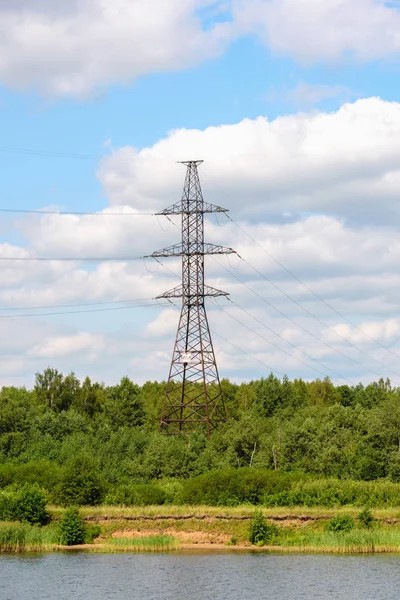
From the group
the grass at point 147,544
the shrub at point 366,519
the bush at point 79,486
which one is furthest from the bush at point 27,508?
the shrub at point 366,519

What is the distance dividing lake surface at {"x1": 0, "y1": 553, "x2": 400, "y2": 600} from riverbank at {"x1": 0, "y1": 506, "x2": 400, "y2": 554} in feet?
11.1

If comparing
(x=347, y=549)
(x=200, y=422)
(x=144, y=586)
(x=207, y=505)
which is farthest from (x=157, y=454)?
(x=144, y=586)

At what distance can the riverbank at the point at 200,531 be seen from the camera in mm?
69188

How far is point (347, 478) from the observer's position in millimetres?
90438

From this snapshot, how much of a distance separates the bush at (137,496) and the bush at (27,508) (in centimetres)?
714

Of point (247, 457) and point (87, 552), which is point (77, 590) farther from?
point (247, 457)

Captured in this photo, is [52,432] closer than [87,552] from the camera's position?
No

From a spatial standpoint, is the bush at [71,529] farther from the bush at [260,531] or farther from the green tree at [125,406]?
the green tree at [125,406]

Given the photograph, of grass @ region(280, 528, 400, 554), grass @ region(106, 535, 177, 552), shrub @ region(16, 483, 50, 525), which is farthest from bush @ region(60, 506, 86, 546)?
grass @ region(280, 528, 400, 554)

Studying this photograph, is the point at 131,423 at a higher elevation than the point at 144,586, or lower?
higher

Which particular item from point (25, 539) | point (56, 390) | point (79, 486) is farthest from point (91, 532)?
point (56, 390)

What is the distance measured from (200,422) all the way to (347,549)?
3727cm

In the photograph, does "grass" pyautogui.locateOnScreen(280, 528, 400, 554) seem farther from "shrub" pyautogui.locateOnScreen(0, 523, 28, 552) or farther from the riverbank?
"shrub" pyautogui.locateOnScreen(0, 523, 28, 552)

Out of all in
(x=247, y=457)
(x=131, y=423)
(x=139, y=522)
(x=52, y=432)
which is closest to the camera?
(x=139, y=522)
